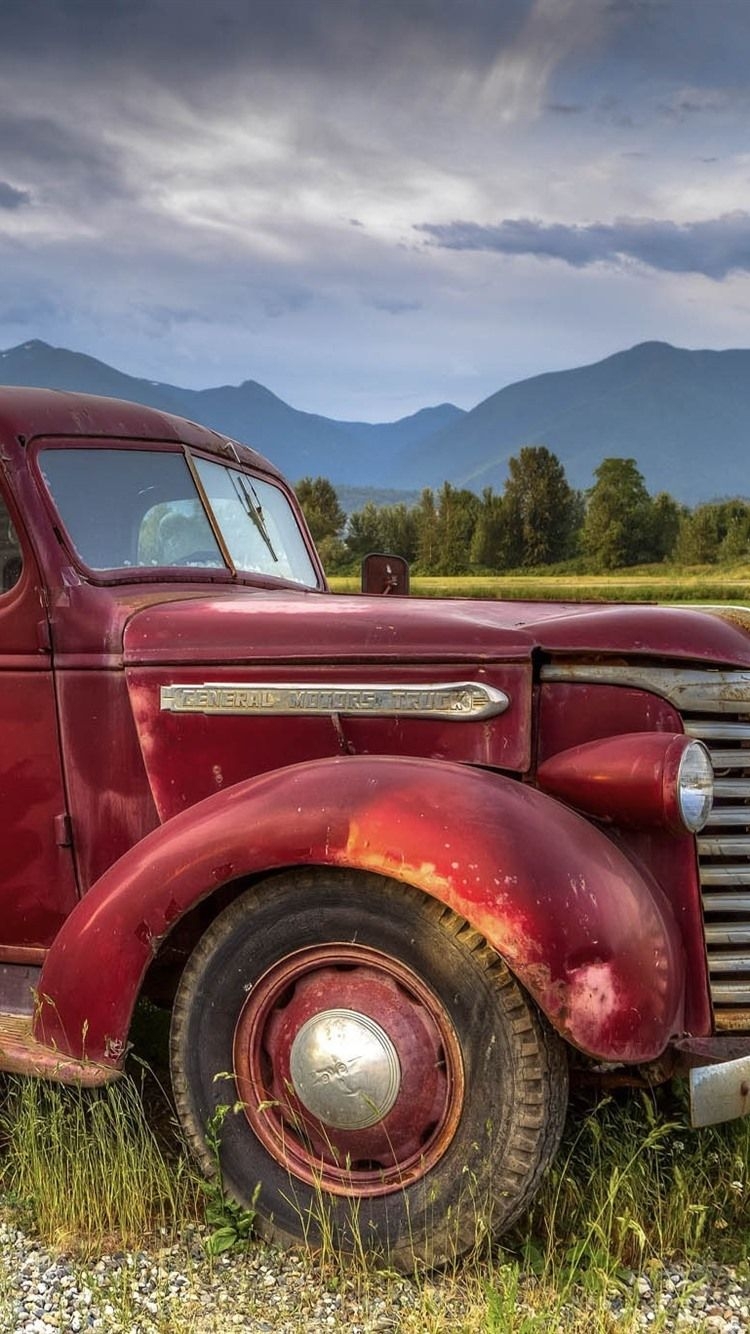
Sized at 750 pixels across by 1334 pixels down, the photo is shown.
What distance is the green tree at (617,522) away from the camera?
77000 mm

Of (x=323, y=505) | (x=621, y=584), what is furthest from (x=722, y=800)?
(x=323, y=505)

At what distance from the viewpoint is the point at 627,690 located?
2.81 m

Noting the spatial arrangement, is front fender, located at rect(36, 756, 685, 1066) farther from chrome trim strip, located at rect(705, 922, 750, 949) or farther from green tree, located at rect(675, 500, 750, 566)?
green tree, located at rect(675, 500, 750, 566)

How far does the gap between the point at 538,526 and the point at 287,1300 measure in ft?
290

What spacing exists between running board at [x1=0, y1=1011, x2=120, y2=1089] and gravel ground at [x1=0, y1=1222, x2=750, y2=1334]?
44 centimetres

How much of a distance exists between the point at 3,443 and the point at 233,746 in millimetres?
1297

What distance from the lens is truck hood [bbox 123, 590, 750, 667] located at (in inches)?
112

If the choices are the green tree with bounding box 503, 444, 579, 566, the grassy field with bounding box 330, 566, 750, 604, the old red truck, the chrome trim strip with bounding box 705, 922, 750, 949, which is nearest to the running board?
the old red truck

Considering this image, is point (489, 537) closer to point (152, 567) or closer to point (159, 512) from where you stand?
point (159, 512)

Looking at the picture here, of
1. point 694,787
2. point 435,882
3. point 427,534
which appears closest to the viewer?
point 435,882

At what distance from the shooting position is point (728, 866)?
2777 millimetres

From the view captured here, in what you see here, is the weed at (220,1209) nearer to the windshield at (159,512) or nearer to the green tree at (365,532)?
the windshield at (159,512)

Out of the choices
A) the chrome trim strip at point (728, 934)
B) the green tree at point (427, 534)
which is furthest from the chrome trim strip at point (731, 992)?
the green tree at point (427, 534)

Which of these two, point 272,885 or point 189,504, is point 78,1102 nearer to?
point 272,885
